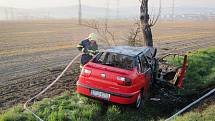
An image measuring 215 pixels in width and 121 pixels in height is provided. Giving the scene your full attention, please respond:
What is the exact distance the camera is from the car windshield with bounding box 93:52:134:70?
10070 millimetres

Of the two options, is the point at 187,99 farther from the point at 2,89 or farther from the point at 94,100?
the point at 2,89

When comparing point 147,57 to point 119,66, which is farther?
point 147,57

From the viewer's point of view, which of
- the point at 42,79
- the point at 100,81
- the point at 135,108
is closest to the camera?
the point at 100,81

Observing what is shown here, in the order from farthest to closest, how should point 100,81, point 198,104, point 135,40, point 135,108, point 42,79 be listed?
point 135,40
point 42,79
point 198,104
point 135,108
point 100,81

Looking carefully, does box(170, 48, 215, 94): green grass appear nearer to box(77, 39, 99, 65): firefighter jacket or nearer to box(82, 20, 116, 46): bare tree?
box(77, 39, 99, 65): firefighter jacket

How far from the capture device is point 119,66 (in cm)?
1006

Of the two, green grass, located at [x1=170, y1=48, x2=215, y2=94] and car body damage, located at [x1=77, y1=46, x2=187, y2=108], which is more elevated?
car body damage, located at [x1=77, y1=46, x2=187, y2=108]

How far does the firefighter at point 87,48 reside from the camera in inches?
517

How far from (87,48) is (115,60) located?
10.3 ft

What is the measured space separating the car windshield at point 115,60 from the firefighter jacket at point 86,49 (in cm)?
249

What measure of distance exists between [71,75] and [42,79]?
58.2 inches

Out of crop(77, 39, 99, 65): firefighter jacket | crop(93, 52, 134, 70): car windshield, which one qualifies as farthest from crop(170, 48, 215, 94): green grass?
crop(93, 52, 134, 70): car windshield

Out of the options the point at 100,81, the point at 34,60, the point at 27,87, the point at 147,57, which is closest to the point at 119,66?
the point at 100,81

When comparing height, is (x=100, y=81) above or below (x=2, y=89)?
above
